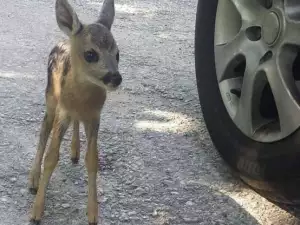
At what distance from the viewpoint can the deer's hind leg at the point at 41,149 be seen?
4002 mm

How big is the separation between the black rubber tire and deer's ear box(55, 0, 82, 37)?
117 cm

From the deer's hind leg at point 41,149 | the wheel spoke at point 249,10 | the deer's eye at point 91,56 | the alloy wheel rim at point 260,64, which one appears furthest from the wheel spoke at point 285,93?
the deer's hind leg at point 41,149

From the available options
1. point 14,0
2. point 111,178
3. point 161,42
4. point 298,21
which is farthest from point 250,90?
point 14,0

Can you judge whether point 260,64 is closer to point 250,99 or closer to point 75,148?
point 250,99

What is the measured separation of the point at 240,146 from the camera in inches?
158

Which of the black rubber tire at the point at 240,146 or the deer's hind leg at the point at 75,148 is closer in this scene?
the black rubber tire at the point at 240,146

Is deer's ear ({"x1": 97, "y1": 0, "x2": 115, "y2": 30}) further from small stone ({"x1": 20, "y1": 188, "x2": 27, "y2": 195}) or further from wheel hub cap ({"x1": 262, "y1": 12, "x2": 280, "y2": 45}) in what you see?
small stone ({"x1": 20, "y1": 188, "x2": 27, "y2": 195})

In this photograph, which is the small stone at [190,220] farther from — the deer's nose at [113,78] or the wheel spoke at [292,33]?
the wheel spoke at [292,33]

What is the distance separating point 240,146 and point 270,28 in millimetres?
741

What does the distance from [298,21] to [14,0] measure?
5.16 metres

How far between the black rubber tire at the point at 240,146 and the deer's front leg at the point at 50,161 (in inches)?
41.4

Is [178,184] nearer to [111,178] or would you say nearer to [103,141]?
[111,178]

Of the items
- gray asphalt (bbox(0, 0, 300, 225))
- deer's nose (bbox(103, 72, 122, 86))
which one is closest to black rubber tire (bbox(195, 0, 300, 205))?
gray asphalt (bbox(0, 0, 300, 225))

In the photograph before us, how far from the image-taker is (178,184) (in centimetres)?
425
